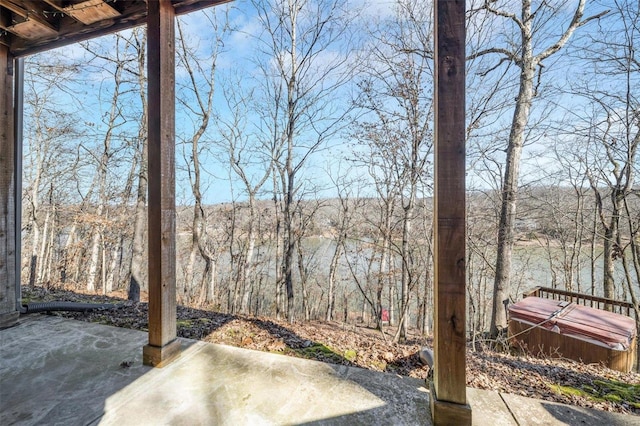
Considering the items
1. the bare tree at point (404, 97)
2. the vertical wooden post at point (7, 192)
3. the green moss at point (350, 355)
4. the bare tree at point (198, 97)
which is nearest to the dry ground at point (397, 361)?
the green moss at point (350, 355)

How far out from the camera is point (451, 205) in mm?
1341

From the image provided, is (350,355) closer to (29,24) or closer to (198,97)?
(29,24)

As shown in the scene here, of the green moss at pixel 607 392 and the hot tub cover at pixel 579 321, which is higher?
the green moss at pixel 607 392

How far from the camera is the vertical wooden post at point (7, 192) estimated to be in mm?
2459

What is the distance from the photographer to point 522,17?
4.59 metres

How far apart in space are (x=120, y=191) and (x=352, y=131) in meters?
8.21

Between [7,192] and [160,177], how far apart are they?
201 cm

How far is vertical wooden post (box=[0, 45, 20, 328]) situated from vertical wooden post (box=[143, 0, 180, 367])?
6.21 feet

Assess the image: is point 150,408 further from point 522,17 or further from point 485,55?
point 522,17

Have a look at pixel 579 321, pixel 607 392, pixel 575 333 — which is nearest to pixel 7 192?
pixel 607 392

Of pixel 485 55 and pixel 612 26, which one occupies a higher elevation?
pixel 612 26

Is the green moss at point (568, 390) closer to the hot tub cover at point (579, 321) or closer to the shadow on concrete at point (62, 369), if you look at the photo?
the hot tub cover at point (579, 321)

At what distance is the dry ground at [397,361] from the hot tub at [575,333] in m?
1.13

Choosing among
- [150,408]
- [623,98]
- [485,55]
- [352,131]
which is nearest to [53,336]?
[150,408]
